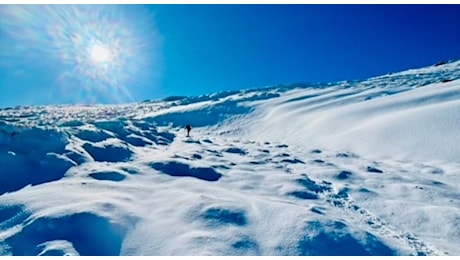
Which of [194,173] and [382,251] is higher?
[194,173]

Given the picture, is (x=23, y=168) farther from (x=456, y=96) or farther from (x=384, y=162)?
(x=456, y=96)

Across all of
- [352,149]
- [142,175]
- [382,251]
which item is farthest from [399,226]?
[352,149]

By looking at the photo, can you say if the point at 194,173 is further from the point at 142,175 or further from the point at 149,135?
the point at 149,135

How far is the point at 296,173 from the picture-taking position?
382 inches

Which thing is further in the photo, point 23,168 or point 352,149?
point 352,149

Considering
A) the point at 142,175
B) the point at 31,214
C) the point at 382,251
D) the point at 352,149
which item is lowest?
the point at 382,251

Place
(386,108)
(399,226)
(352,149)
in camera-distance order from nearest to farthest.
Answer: (399,226)
(352,149)
(386,108)

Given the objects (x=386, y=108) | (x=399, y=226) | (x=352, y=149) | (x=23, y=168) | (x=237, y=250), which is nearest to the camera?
(x=237, y=250)

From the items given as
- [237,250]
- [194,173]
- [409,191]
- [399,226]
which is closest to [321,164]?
[409,191]

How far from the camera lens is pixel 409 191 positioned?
26.5 ft

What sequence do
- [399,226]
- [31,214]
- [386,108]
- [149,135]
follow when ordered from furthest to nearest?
[386,108], [149,135], [399,226], [31,214]

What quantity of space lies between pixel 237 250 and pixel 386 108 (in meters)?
17.9

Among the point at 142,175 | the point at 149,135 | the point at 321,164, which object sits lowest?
the point at 142,175

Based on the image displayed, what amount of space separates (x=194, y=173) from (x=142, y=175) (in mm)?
1299
